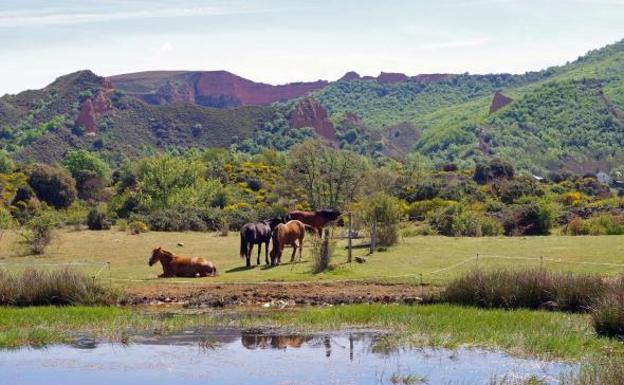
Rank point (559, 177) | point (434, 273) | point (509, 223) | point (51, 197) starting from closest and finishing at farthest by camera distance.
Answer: point (434, 273), point (509, 223), point (51, 197), point (559, 177)

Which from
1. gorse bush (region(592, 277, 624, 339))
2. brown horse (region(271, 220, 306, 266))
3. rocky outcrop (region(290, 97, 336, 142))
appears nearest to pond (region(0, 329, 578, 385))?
gorse bush (region(592, 277, 624, 339))

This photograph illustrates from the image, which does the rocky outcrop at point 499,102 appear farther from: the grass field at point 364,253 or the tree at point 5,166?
the grass field at point 364,253

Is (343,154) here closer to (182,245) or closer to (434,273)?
(182,245)

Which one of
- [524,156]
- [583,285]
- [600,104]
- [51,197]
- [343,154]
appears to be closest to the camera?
[583,285]

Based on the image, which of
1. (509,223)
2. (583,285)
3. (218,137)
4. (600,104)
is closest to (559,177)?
(509,223)

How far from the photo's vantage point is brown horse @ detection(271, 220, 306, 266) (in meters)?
28.5

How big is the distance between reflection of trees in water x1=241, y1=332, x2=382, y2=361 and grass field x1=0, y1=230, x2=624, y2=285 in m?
6.53

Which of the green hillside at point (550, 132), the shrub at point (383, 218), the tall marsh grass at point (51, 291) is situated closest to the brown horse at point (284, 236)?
the shrub at point (383, 218)

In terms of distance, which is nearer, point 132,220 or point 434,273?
point 434,273

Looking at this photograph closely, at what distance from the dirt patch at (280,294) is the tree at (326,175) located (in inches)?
1010

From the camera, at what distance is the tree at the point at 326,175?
170 feet

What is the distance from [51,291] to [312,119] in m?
139

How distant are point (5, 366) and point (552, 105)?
137904 mm

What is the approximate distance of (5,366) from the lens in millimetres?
15609
